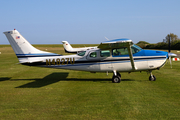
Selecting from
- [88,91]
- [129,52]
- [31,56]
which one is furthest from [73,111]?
[31,56]

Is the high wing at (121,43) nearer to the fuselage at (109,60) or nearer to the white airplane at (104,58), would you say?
the white airplane at (104,58)

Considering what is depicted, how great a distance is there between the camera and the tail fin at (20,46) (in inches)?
513

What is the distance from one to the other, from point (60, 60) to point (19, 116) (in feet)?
22.9

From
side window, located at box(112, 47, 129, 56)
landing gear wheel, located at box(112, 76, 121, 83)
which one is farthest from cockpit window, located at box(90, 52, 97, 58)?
landing gear wheel, located at box(112, 76, 121, 83)

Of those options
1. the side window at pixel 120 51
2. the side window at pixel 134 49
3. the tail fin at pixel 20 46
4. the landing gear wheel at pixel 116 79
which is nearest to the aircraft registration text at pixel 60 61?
the tail fin at pixel 20 46

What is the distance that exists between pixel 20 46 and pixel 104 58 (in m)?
5.93

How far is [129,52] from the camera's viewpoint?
1130cm

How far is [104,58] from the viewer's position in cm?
1228

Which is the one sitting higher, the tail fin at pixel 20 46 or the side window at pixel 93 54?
the tail fin at pixel 20 46

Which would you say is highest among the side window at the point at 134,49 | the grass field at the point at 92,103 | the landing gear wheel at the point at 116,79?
the side window at the point at 134,49

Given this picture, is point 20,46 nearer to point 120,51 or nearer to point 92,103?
point 120,51

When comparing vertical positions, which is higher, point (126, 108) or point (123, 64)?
point (123, 64)

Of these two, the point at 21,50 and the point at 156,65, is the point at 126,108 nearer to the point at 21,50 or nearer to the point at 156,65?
the point at 156,65

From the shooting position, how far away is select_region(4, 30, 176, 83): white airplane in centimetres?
1181
